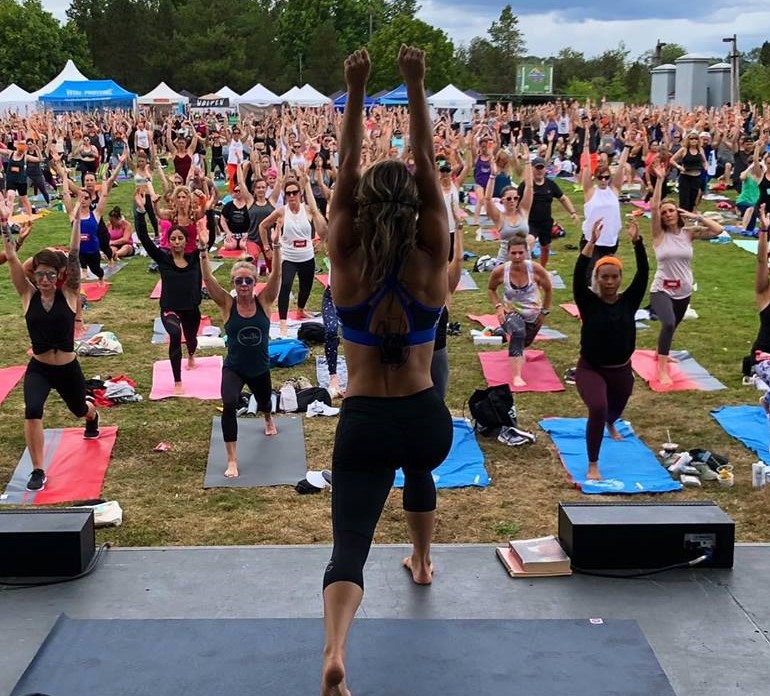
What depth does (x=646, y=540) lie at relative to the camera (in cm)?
483

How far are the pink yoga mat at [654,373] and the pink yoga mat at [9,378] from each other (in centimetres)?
564

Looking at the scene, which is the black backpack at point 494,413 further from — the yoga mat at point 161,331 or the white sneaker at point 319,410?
the yoga mat at point 161,331

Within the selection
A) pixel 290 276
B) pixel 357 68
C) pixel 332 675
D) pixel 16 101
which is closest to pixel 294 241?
pixel 290 276

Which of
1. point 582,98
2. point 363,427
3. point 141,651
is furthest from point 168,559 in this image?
point 582,98

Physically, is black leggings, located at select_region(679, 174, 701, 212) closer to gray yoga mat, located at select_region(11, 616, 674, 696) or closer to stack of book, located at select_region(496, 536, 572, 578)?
stack of book, located at select_region(496, 536, 572, 578)

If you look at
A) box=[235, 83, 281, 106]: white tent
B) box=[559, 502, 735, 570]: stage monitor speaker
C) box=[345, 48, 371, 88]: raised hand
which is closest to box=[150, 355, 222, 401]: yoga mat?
box=[559, 502, 735, 570]: stage monitor speaker

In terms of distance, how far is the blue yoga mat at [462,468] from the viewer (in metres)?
6.78

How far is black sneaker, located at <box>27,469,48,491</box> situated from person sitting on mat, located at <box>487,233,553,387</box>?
4065 mm

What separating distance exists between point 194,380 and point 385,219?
6391 mm

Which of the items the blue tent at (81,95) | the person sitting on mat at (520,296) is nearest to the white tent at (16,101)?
the blue tent at (81,95)

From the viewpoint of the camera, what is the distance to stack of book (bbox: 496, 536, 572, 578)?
4824 mm

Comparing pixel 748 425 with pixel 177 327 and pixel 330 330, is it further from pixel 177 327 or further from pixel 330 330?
pixel 177 327

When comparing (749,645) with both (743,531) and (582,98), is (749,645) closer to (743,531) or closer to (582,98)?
(743,531)

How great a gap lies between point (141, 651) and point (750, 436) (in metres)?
5.34
